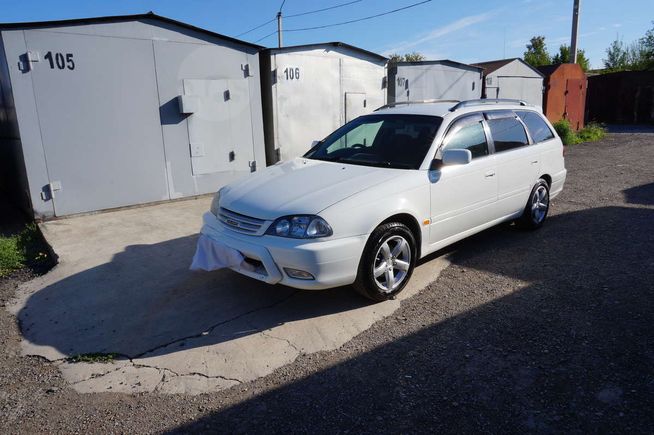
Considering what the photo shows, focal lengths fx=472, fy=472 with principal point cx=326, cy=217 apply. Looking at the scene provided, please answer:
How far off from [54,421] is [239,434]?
1127mm

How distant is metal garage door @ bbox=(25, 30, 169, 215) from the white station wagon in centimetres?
332

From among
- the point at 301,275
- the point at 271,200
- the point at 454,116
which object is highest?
the point at 454,116

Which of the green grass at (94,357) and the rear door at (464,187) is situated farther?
the rear door at (464,187)

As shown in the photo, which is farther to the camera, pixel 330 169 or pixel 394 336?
pixel 330 169

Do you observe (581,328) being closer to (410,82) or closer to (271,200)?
(271,200)

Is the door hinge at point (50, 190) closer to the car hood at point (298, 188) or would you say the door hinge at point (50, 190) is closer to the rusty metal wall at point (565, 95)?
the car hood at point (298, 188)

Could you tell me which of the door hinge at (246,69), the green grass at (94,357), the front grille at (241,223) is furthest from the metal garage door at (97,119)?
the green grass at (94,357)

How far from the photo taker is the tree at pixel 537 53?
43750 mm

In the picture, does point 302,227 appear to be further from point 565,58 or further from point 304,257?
point 565,58

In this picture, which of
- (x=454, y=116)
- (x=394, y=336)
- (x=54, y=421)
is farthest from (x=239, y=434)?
(x=454, y=116)

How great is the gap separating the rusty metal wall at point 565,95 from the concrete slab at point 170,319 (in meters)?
15.0

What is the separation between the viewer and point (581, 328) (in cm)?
360

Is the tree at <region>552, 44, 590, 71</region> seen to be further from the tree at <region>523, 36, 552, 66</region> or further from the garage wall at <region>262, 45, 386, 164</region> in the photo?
the garage wall at <region>262, 45, 386, 164</region>

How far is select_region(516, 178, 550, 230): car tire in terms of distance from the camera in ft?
19.4
